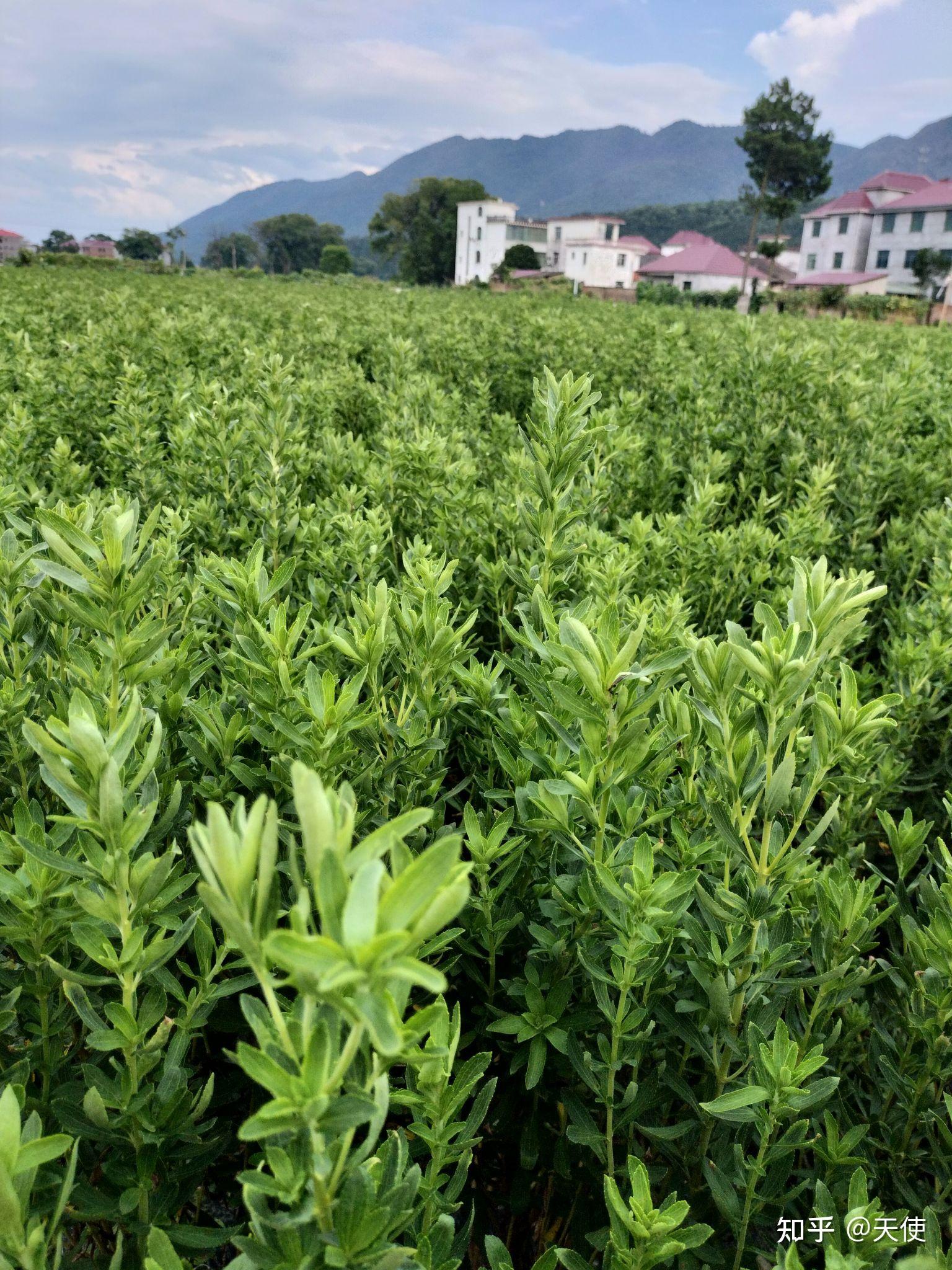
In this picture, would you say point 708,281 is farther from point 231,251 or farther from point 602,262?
point 231,251

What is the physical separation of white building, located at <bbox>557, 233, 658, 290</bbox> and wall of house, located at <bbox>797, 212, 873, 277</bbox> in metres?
16.2

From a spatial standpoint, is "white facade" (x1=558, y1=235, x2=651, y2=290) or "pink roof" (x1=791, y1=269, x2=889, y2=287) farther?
"white facade" (x1=558, y1=235, x2=651, y2=290)

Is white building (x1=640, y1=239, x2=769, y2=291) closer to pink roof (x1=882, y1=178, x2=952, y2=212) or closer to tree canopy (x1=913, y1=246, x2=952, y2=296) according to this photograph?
pink roof (x1=882, y1=178, x2=952, y2=212)

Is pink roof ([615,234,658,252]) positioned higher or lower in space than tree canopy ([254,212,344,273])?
lower

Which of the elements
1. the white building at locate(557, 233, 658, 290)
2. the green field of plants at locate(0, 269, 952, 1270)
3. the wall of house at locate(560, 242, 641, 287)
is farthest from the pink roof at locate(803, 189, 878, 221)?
the green field of plants at locate(0, 269, 952, 1270)

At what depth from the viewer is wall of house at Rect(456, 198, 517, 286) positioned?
89.8m

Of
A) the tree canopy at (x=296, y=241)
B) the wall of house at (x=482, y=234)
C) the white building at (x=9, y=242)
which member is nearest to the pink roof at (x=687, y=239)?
the wall of house at (x=482, y=234)

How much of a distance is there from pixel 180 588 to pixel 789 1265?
1.98m

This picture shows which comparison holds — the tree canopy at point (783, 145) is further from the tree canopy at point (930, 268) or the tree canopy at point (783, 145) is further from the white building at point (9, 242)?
the white building at point (9, 242)

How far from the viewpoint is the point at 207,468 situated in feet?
11.7

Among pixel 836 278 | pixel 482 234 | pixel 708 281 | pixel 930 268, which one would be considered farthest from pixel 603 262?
pixel 930 268

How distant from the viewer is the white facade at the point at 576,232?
85000 millimetres

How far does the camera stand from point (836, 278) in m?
66.5

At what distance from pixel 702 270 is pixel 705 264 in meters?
1.32
